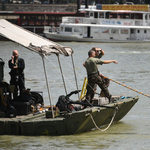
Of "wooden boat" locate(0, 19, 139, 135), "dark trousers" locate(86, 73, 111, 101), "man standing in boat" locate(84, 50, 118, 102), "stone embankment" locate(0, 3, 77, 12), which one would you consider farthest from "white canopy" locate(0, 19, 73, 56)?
"stone embankment" locate(0, 3, 77, 12)

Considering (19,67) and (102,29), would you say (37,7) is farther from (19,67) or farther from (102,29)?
(19,67)

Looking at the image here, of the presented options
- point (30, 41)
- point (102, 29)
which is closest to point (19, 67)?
point (30, 41)

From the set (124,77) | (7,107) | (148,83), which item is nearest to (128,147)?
(7,107)

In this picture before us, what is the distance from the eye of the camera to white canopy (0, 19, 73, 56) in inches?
459

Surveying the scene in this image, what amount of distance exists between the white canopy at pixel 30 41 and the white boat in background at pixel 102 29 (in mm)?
44555

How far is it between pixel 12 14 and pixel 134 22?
18.4 m

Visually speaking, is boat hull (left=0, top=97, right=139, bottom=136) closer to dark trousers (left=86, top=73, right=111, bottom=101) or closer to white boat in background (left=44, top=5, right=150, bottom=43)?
dark trousers (left=86, top=73, right=111, bottom=101)

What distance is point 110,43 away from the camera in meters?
57.5

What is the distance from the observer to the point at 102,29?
58.6 metres

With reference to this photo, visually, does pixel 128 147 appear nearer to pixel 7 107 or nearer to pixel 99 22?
pixel 7 107

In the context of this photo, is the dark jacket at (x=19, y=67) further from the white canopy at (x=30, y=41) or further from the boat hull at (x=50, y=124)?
the boat hull at (x=50, y=124)

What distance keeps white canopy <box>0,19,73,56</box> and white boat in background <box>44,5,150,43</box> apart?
146 feet

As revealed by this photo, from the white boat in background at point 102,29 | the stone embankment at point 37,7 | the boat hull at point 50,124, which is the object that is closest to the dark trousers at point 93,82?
the boat hull at point 50,124

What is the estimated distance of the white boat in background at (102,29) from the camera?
190 ft
